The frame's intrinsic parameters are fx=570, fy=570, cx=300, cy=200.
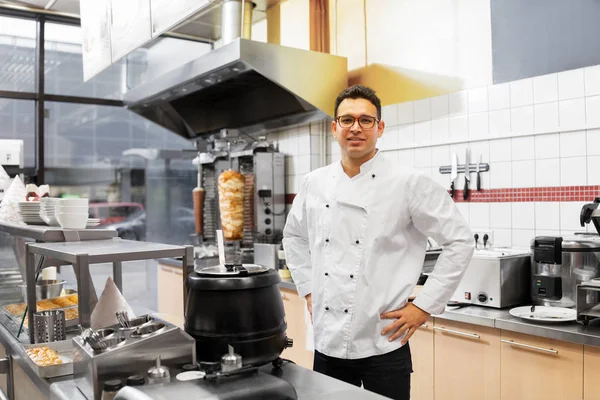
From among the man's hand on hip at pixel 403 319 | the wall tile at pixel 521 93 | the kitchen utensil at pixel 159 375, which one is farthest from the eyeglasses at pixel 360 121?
the wall tile at pixel 521 93

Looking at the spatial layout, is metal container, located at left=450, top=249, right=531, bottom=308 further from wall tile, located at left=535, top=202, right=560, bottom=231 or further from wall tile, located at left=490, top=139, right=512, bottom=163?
wall tile, located at left=490, top=139, right=512, bottom=163

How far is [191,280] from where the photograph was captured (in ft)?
4.85

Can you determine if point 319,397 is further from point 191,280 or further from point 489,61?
point 489,61

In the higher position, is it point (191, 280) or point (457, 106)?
point (457, 106)

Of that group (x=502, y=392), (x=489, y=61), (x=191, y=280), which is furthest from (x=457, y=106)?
(x=191, y=280)

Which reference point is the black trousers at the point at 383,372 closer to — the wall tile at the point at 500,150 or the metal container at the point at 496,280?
the metal container at the point at 496,280

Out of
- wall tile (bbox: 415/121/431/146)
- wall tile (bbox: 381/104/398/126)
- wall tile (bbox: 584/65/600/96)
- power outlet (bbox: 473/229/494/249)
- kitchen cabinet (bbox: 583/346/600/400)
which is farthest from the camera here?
wall tile (bbox: 381/104/398/126)

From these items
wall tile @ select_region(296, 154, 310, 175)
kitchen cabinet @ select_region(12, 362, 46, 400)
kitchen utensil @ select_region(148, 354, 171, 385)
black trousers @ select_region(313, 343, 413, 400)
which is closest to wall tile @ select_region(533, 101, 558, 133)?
black trousers @ select_region(313, 343, 413, 400)

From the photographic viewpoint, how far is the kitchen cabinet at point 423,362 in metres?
3.07

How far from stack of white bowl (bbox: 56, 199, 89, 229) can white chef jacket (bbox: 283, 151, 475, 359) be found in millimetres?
946

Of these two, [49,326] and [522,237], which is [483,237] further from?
[49,326]

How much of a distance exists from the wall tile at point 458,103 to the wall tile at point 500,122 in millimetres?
213

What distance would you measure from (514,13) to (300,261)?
7.19ft

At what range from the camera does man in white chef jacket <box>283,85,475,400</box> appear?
6.42ft
